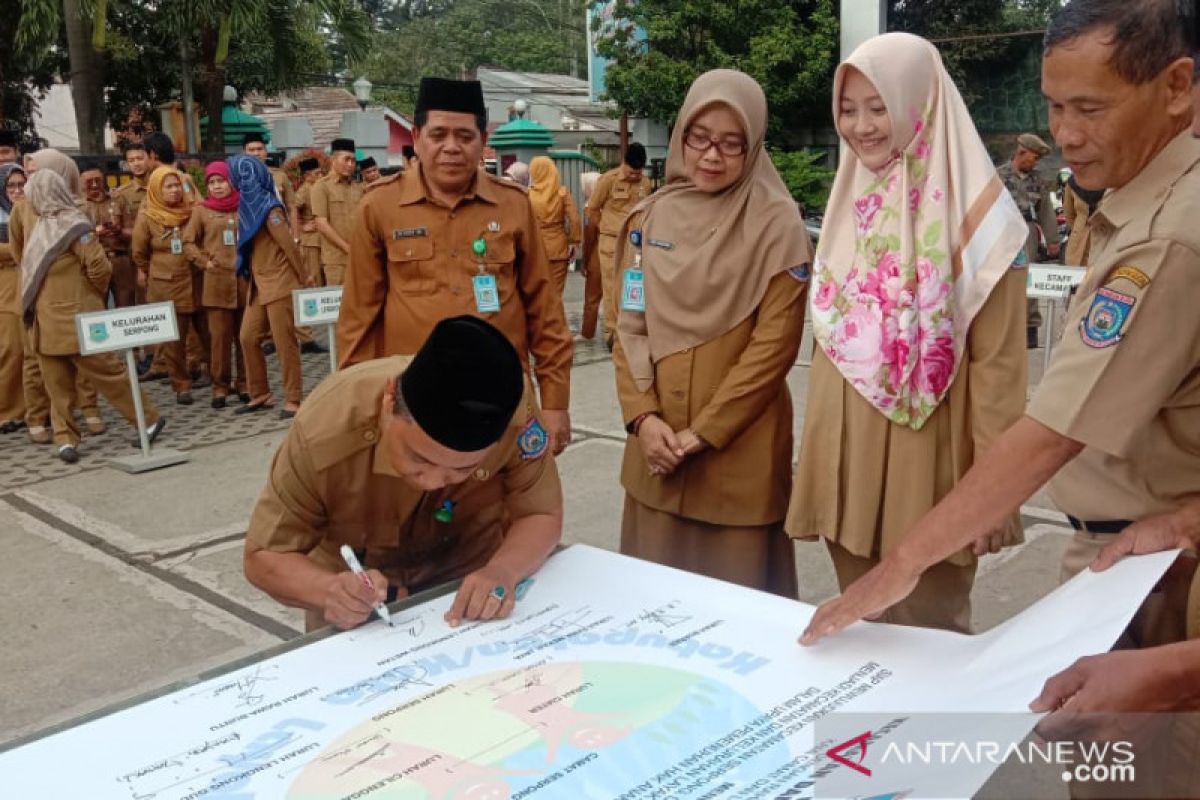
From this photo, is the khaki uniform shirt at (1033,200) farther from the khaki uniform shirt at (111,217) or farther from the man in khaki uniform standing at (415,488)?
the khaki uniform shirt at (111,217)

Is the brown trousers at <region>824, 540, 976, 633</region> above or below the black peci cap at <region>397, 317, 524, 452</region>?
below

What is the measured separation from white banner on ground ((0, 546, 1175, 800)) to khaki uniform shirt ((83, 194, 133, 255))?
6873mm

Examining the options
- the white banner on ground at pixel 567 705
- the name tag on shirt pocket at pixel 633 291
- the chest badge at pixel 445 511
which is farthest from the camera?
the name tag on shirt pocket at pixel 633 291

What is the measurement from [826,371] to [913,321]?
0.24m

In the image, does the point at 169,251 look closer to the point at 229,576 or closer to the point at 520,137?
the point at 229,576

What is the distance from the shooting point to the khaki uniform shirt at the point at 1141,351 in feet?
4.61

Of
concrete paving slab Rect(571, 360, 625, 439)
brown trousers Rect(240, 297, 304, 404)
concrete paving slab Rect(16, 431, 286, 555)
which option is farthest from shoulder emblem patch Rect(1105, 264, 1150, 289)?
brown trousers Rect(240, 297, 304, 404)

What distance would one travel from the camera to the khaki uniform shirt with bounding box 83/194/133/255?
25.2 feet

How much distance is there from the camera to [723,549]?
2.68 meters

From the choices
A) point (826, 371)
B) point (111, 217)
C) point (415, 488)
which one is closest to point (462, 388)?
point (415, 488)

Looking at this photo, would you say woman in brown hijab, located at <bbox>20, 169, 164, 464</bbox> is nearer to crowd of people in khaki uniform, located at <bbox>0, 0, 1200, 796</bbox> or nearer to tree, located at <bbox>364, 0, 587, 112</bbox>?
crowd of people in khaki uniform, located at <bbox>0, 0, 1200, 796</bbox>

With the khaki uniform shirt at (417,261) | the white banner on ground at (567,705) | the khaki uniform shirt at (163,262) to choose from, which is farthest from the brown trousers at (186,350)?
the white banner on ground at (567,705)

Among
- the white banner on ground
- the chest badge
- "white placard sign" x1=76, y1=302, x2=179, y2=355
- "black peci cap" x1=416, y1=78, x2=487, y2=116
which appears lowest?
the white banner on ground

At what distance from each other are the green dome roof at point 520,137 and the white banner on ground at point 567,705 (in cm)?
1273
